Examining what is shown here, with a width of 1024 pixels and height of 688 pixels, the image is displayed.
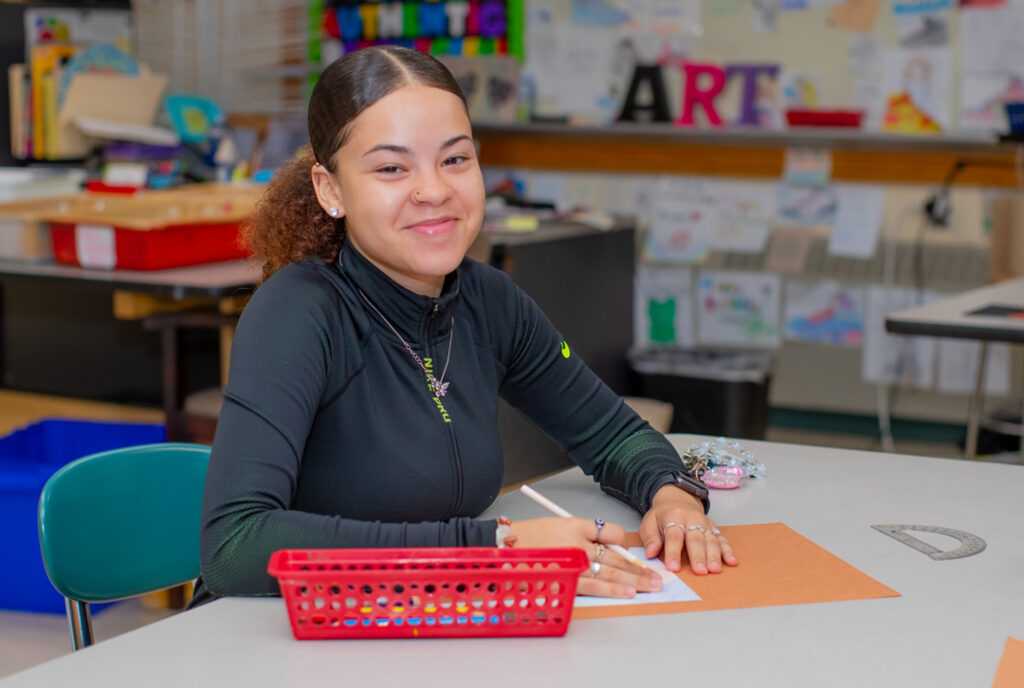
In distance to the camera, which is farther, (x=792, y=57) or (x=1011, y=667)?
Result: (x=792, y=57)

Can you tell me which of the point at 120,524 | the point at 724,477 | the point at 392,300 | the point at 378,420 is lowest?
the point at 120,524

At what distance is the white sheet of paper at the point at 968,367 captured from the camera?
4.00 metres

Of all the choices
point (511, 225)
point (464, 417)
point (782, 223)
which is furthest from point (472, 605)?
point (782, 223)

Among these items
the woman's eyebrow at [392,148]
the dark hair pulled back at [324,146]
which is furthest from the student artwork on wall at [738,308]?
the woman's eyebrow at [392,148]

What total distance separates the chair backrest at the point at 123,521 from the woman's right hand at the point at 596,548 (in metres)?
0.62

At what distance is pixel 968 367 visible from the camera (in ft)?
13.3

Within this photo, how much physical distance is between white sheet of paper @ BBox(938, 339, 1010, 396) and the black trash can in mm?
851

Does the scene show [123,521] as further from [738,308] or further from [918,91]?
[918,91]

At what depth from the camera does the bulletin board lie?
391cm

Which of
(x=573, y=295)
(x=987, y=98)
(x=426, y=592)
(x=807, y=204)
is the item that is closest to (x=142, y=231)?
(x=573, y=295)

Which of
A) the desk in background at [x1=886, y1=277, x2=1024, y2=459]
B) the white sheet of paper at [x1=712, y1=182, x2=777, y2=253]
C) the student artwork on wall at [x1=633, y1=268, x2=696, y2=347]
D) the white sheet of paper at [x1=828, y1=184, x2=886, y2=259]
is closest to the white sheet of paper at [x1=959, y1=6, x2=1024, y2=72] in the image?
the white sheet of paper at [x1=828, y1=184, x2=886, y2=259]

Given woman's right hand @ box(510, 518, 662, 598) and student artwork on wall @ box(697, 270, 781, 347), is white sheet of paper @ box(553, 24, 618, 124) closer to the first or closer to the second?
student artwork on wall @ box(697, 270, 781, 347)

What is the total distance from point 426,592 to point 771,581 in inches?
14.4

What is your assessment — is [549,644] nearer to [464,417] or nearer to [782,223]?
[464,417]
